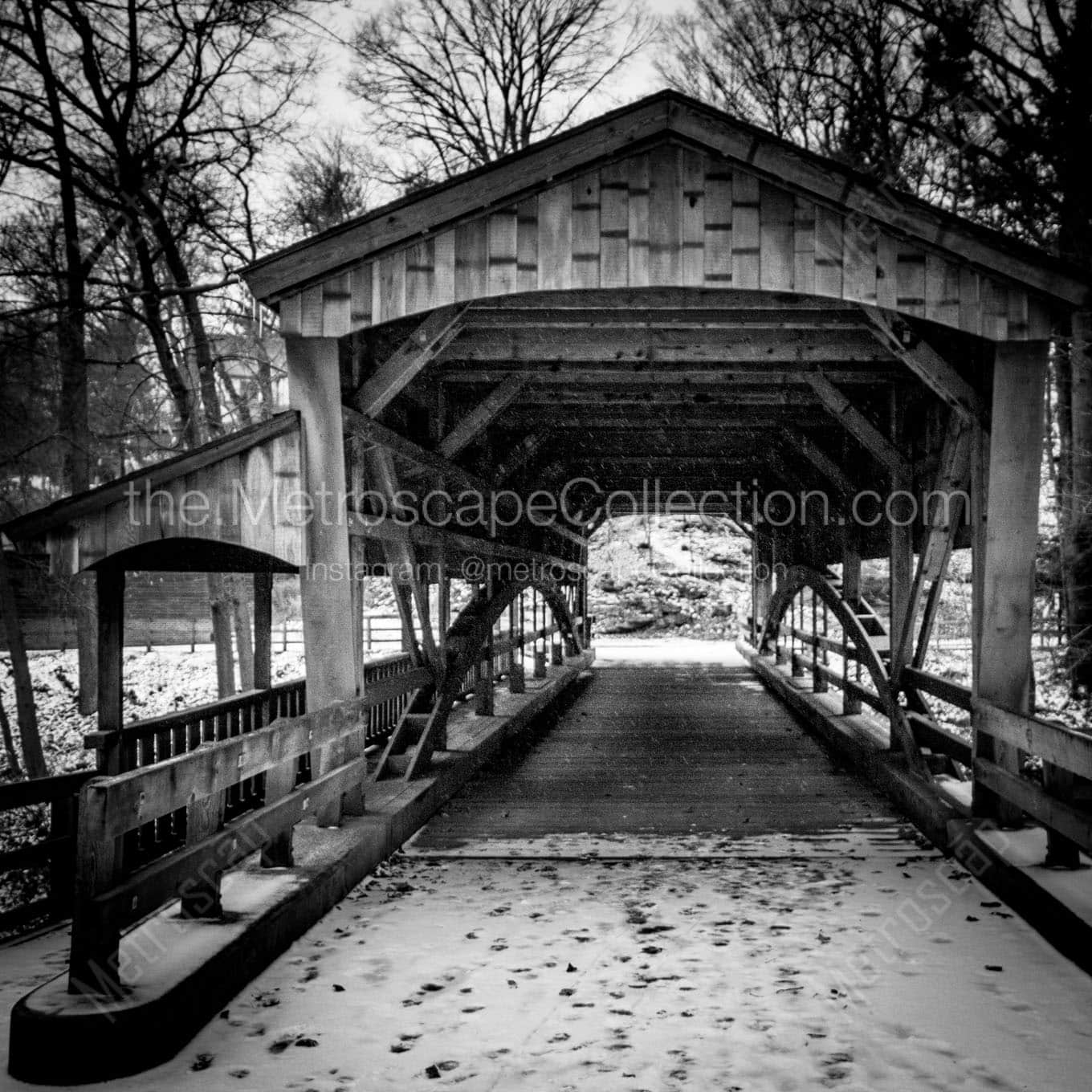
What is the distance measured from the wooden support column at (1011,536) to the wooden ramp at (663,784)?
1680 mm

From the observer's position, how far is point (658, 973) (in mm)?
4426

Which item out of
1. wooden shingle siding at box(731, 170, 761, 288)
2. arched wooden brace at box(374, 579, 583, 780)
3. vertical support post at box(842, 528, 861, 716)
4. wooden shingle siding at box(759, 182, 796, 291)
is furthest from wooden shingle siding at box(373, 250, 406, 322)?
vertical support post at box(842, 528, 861, 716)

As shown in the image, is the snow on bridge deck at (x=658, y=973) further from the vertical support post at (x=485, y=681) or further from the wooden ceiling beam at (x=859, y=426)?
the vertical support post at (x=485, y=681)

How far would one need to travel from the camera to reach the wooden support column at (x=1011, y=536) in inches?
238

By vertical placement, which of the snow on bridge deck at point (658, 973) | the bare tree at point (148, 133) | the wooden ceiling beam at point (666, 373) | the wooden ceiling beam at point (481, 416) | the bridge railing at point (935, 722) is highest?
the bare tree at point (148, 133)

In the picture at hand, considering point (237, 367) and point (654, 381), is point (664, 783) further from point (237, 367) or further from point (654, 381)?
point (237, 367)

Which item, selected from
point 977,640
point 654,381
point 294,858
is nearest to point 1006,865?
point 977,640

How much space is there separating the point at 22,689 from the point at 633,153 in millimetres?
10186

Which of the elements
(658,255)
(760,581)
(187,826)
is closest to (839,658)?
(760,581)

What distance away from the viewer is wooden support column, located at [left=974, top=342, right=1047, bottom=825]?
19.8 ft

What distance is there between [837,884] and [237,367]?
1797cm

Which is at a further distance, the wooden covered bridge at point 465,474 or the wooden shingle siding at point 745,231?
the wooden shingle siding at point 745,231

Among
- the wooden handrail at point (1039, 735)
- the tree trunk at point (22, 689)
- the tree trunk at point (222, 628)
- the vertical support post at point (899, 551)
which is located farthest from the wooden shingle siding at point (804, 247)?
the tree trunk at point (222, 628)

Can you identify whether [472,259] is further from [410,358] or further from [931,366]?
[931,366]
